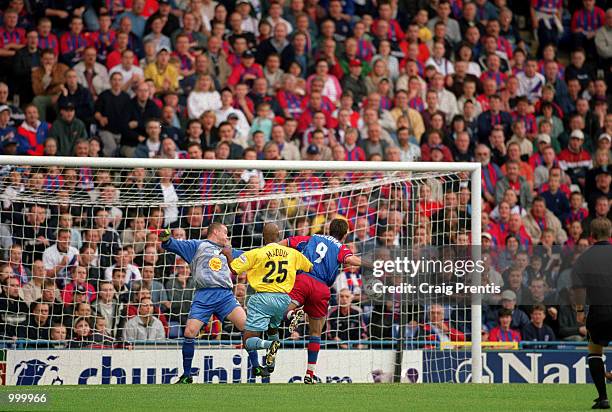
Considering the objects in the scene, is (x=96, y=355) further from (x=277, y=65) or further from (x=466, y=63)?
(x=466, y=63)

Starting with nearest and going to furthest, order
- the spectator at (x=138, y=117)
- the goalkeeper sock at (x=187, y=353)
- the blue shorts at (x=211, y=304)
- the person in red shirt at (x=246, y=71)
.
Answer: the goalkeeper sock at (x=187, y=353)
the blue shorts at (x=211, y=304)
the spectator at (x=138, y=117)
the person in red shirt at (x=246, y=71)

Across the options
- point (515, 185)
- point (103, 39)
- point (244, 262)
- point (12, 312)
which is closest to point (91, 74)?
point (103, 39)

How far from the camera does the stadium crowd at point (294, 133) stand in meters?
13.6

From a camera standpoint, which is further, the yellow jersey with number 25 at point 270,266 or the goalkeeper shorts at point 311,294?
the goalkeeper shorts at point 311,294

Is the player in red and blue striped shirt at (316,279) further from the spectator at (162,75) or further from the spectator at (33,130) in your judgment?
the spectator at (162,75)

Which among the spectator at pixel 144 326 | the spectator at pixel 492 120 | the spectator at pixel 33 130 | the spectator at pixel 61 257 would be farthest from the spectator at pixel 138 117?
the spectator at pixel 492 120

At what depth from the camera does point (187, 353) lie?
12133mm

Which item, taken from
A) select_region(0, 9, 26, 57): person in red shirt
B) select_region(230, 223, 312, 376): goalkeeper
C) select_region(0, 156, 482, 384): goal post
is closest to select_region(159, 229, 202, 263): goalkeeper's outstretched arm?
select_region(230, 223, 312, 376): goalkeeper

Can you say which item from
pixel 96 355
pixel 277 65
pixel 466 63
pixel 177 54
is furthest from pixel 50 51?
pixel 466 63

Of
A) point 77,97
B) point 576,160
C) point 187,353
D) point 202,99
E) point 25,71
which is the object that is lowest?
point 187,353

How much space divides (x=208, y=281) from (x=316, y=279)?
1.22 m

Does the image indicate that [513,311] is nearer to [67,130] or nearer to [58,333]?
[58,333]

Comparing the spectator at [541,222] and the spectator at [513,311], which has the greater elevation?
the spectator at [541,222]

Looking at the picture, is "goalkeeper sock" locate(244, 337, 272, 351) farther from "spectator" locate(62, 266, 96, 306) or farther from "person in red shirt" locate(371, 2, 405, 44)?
"person in red shirt" locate(371, 2, 405, 44)
